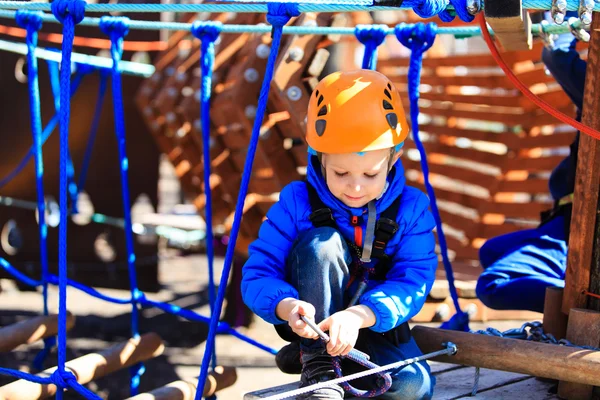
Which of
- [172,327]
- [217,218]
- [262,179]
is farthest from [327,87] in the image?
[217,218]

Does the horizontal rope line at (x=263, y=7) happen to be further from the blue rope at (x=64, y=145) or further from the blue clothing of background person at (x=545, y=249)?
the blue clothing of background person at (x=545, y=249)

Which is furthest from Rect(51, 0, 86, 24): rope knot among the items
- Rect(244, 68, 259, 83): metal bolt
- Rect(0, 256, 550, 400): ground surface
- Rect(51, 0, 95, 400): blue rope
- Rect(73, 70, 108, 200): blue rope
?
Rect(73, 70, 108, 200): blue rope

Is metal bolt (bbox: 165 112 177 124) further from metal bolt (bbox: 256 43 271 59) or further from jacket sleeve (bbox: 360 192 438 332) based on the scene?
jacket sleeve (bbox: 360 192 438 332)

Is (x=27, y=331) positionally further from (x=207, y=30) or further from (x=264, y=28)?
(x=264, y=28)

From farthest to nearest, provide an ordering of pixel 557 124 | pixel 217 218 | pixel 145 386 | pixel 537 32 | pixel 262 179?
pixel 217 218, pixel 557 124, pixel 262 179, pixel 145 386, pixel 537 32

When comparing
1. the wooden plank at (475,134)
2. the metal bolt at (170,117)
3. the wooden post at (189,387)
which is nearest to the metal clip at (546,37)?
the wooden post at (189,387)

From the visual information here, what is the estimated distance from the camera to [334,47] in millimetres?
5102

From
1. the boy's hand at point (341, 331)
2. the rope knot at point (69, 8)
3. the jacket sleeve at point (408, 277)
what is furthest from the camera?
→ the rope knot at point (69, 8)

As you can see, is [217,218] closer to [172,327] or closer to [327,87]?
[172,327]

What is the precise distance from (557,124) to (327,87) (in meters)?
3.28

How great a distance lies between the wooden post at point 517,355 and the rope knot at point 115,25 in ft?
4.84

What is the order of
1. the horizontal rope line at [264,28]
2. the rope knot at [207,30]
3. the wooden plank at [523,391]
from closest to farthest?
the wooden plank at [523,391], the horizontal rope line at [264,28], the rope knot at [207,30]

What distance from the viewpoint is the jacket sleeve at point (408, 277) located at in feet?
6.22

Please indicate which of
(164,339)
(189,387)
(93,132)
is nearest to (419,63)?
(189,387)
